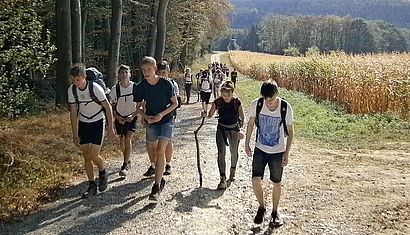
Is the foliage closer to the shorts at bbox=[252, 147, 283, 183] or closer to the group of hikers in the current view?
the group of hikers

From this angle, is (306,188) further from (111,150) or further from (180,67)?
(180,67)

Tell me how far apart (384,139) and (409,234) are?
603 centimetres

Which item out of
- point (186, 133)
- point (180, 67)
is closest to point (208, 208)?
point (186, 133)

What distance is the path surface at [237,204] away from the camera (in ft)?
16.4

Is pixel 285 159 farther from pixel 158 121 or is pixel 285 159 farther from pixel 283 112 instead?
pixel 158 121

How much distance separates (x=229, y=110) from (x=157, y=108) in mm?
1320

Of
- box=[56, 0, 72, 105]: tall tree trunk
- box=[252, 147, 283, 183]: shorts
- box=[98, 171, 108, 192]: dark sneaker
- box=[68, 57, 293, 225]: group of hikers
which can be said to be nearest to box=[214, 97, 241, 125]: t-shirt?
box=[68, 57, 293, 225]: group of hikers

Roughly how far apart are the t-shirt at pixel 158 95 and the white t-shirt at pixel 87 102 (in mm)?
664

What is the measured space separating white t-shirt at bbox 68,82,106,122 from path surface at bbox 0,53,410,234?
1357 mm

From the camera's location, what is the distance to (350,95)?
1467cm

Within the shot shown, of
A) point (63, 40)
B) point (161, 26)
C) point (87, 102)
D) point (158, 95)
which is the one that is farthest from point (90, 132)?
point (161, 26)

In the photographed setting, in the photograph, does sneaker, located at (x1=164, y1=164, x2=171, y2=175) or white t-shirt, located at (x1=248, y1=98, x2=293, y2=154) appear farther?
sneaker, located at (x1=164, y1=164, x2=171, y2=175)

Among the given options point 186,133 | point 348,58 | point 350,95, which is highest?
point 348,58

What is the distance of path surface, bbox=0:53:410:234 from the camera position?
4.99 meters
